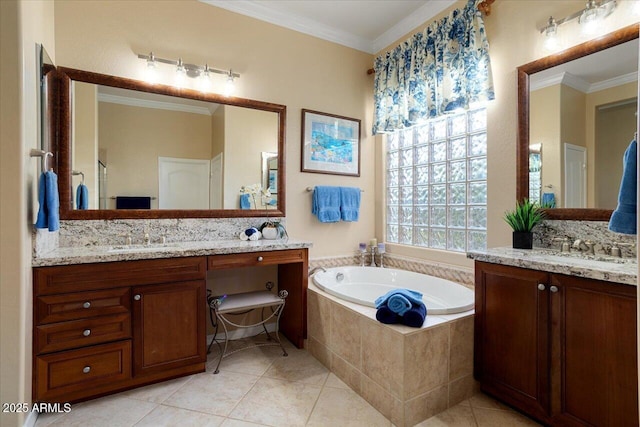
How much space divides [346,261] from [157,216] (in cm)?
185

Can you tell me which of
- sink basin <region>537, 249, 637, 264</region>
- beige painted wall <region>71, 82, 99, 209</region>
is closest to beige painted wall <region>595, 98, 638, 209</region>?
sink basin <region>537, 249, 637, 264</region>

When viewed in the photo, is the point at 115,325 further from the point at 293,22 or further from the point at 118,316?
the point at 293,22

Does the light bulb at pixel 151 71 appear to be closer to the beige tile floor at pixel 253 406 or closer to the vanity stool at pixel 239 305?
the vanity stool at pixel 239 305

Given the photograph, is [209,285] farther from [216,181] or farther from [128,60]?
[128,60]

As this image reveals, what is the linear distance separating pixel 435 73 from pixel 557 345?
2.16m

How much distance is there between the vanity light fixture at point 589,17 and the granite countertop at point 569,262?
4.38 ft

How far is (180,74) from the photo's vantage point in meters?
2.50

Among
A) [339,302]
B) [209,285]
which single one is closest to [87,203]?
[209,285]

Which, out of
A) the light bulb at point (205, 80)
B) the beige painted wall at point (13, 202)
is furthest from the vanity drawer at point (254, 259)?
→ the light bulb at point (205, 80)

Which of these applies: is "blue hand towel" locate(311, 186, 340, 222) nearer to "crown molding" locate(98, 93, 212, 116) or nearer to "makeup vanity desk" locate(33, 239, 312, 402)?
"makeup vanity desk" locate(33, 239, 312, 402)

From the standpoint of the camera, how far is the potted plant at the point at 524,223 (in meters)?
1.99

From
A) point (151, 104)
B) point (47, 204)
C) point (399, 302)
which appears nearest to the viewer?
point (47, 204)

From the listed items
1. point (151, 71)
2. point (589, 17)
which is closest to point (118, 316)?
point (151, 71)

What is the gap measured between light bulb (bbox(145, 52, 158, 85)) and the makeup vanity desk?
1334mm
